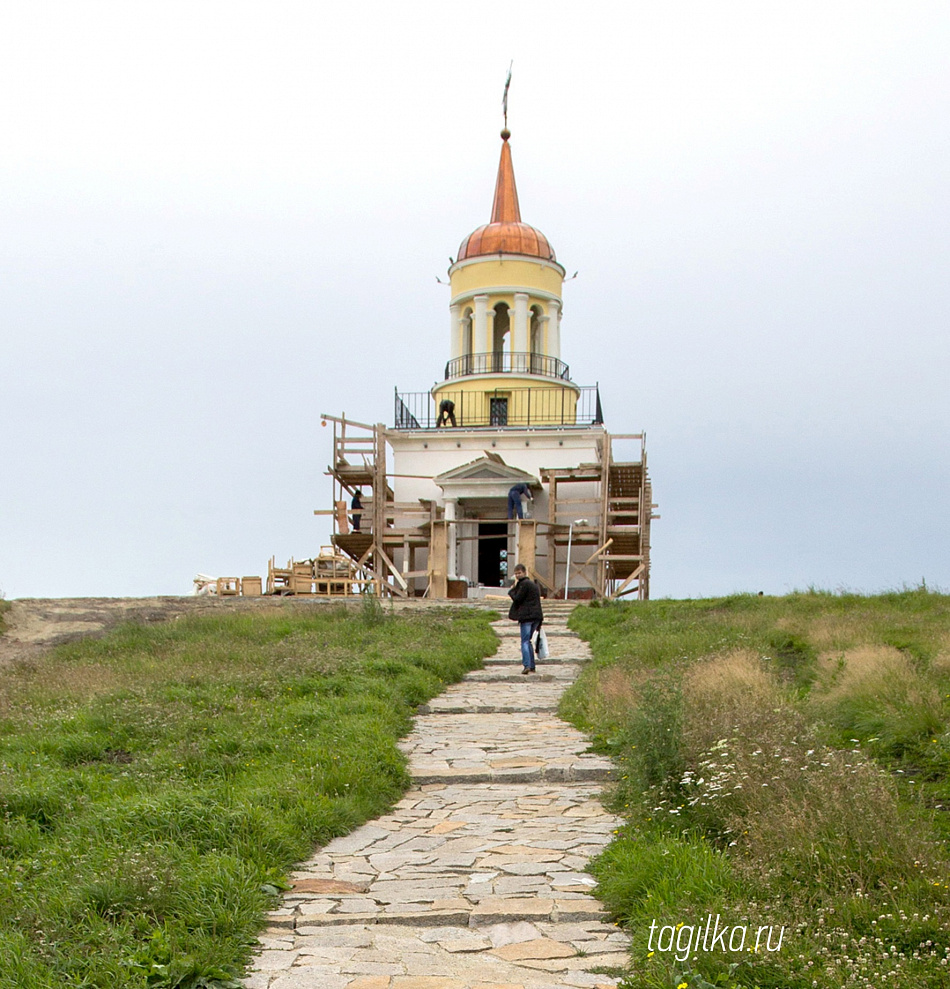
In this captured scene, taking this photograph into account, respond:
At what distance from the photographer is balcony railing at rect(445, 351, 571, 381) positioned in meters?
34.7

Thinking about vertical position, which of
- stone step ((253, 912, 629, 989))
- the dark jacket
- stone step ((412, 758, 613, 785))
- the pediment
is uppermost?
the pediment

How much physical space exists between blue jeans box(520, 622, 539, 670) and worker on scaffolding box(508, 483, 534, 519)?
15.9 metres

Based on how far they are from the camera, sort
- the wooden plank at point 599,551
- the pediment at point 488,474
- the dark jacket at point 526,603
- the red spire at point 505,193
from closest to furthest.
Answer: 1. the dark jacket at point 526,603
2. the wooden plank at point 599,551
3. the pediment at point 488,474
4. the red spire at point 505,193

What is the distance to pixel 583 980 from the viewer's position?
17.3 feet

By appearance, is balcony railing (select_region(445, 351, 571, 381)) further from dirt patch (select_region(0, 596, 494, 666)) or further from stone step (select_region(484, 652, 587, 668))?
stone step (select_region(484, 652, 587, 668))

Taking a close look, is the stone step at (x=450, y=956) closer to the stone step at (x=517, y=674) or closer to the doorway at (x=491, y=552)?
the stone step at (x=517, y=674)

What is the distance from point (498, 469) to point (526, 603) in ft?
55.0

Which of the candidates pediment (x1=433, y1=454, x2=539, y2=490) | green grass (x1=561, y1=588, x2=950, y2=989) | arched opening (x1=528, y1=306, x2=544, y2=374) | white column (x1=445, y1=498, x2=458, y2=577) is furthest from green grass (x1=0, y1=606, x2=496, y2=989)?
arched opening (x1=528, y1=306, x2=544, y2=374)

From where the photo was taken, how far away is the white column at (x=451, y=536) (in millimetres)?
31819

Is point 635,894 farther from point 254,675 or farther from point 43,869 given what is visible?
point 254,675

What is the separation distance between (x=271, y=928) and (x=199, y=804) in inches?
62.1

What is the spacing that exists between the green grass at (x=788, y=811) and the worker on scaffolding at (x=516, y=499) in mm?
18204

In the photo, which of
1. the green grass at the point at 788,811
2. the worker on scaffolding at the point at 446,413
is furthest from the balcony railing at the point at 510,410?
the green grass at the point at 788,811

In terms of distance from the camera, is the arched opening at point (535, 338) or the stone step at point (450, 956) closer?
the stone step at point (450, 956)
